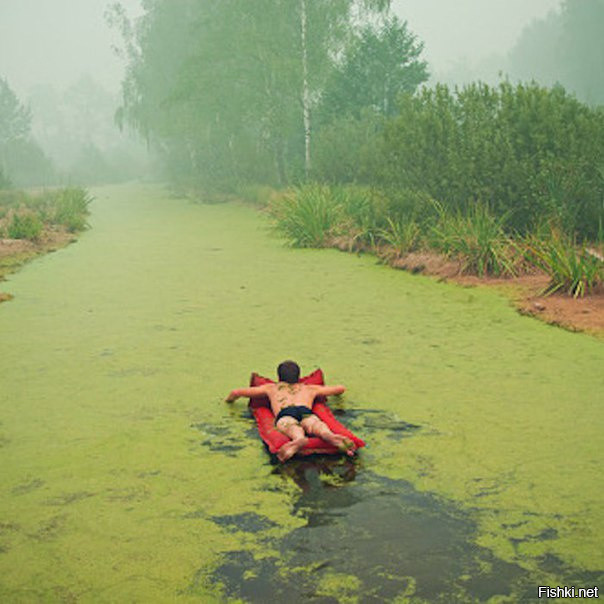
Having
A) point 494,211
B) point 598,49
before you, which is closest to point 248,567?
point 494,211

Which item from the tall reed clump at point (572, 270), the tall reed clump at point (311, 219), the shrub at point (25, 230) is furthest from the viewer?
the shrub at point (25, 230)

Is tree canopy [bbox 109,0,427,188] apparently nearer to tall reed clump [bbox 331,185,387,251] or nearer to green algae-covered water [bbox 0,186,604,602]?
tall reed clump [bbox 331,185,387,251]

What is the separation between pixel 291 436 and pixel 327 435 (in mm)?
198

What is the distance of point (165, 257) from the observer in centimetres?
1157

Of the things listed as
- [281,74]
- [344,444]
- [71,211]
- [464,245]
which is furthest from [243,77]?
[344,444]

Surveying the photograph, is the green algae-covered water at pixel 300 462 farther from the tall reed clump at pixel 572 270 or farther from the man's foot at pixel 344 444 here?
the tall reed clump at pixel 572 270

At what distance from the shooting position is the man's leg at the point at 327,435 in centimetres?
359

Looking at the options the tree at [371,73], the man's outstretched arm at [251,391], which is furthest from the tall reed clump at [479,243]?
the tree at [371,73]

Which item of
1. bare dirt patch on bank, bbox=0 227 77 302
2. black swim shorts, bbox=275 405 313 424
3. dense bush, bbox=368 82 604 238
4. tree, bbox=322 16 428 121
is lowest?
black swim shorts, bbox=275 405 313 424

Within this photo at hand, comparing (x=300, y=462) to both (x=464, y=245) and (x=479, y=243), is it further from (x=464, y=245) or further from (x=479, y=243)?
(x=464, y=245)

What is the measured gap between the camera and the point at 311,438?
3.72 m

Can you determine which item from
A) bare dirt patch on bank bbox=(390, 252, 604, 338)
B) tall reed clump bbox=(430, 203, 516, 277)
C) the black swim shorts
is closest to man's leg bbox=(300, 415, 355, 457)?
the black swim shorts

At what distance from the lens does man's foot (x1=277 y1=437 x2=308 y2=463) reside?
11.6ft

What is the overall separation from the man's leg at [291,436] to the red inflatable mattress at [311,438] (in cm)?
4
